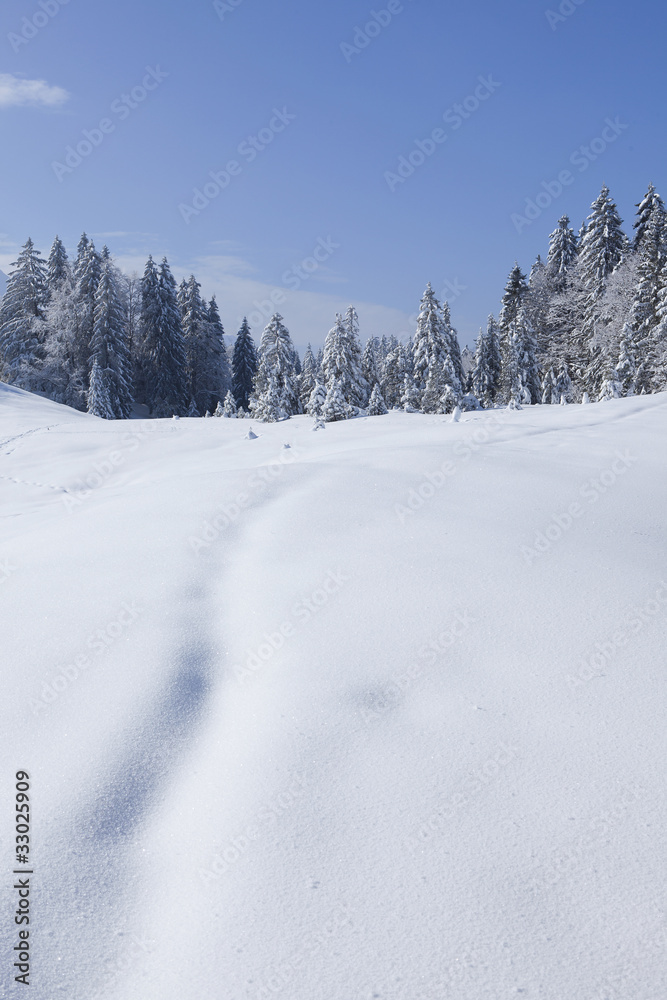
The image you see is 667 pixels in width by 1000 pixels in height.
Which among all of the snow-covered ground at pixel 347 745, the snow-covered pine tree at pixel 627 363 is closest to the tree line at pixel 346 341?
the snow-covered pine tree at pixel 627 363

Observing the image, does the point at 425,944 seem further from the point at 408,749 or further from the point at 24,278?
the point at 24,278

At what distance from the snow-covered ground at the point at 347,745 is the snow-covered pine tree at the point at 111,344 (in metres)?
35.1

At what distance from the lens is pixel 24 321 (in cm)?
3903

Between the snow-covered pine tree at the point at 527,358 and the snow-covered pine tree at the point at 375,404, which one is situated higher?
the snow-covered pine tree at the point at 527,358

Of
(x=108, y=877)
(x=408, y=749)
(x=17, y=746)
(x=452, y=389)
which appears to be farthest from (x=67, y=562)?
(x=452, y=389)

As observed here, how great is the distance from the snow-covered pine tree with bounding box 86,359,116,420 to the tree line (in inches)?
4.1

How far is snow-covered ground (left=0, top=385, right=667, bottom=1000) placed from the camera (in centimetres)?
183

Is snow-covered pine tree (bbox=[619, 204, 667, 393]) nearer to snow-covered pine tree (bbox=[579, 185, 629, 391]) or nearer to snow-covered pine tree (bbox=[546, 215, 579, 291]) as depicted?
snow-covered pine tree (bbox=[579, 185, 629, 391])

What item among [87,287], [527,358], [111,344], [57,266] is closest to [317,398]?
[527,358]

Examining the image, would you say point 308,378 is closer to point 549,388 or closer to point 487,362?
point 487,362

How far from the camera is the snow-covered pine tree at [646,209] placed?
33062mm

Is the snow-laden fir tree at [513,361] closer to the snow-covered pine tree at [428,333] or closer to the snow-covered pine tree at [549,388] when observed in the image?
the snow-covered pine tree at [549,388]

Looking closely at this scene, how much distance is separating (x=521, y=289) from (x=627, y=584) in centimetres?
4149

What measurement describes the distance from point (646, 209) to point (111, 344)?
3236 centimetres
